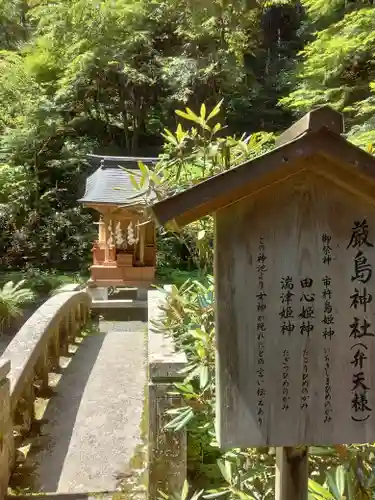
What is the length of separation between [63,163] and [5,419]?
15.1 meters

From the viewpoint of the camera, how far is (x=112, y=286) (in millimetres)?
11953

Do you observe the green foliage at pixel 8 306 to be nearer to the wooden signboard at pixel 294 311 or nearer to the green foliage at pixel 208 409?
the green foliage at pixel 208 409

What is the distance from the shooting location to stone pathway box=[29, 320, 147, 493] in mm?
3484

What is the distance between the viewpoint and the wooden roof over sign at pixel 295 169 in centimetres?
163

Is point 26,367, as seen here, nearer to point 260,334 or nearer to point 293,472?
point 293,472

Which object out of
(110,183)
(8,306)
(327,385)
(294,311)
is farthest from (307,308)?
(110,183)

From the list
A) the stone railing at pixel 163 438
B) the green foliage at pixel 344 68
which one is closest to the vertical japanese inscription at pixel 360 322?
the stone railing at pixel 163 438

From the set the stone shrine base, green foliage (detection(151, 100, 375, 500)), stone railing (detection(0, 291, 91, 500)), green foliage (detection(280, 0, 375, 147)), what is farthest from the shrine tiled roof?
green foliage (detection(151, 100, 375, 500))

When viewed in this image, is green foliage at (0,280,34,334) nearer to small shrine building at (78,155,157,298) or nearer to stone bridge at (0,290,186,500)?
small shrine building at (78,155,157,298)

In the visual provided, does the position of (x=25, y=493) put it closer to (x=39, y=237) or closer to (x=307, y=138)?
(x=307, y=138)

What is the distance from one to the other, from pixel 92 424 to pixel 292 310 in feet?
10.0

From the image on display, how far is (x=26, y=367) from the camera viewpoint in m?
3.98

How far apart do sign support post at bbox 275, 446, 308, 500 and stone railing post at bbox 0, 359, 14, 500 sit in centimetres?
201

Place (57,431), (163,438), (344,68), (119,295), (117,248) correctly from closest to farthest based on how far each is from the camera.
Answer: (163,438)
(57,431)
(344,68)
(119,295)
(117,248)
